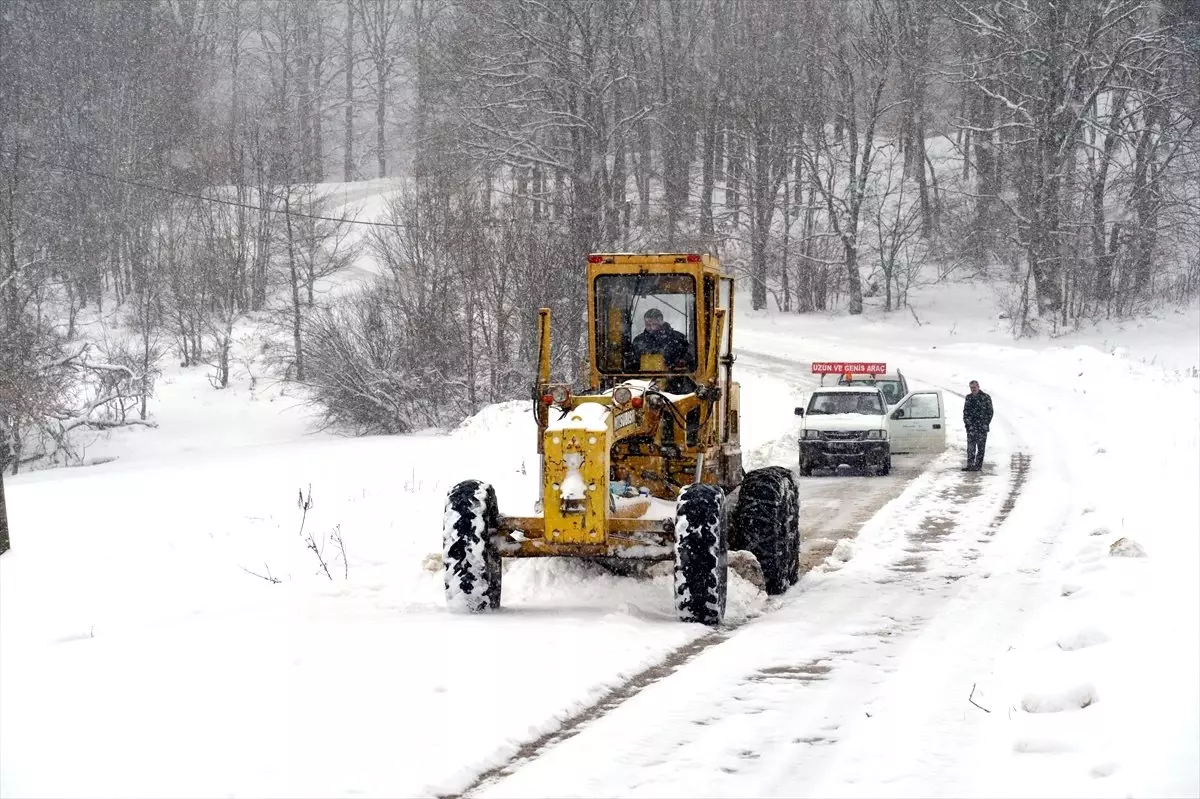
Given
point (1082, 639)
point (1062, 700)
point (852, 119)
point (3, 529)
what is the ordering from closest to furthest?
1. point (1062, 700)
2. point (1082, 639)
3. point (3, 529)
4. point (852, 119)

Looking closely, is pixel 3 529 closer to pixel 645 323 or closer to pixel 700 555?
pixel 645 323

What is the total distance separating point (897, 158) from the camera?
6531 cm

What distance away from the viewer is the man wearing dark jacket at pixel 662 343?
1101 centimetres

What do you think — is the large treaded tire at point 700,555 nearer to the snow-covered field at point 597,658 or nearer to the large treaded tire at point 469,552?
the snow-covered field at point 597,658

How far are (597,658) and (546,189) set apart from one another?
4161 cm

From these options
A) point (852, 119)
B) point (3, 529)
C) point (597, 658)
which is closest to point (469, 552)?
point (597, 658)

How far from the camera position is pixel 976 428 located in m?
21.3

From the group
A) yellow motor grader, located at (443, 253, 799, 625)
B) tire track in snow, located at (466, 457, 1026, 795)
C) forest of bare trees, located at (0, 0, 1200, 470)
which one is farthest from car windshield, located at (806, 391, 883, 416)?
tire track in snow, located at (466, 457, 1026, 795)

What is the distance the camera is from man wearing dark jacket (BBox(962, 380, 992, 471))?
69.7ft

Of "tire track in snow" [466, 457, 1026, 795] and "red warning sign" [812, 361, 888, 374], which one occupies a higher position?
"red warning sign" [812, 361, 888, 374]

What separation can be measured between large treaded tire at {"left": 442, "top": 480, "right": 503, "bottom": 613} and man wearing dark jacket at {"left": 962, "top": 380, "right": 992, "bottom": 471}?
13791mm

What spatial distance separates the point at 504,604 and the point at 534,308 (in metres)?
22.2

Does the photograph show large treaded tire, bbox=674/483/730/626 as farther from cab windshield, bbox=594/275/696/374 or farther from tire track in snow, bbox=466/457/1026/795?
cab windshield, bbox=594/275/696/374

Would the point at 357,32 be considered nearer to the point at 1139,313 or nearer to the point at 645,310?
the point at 1139,313
